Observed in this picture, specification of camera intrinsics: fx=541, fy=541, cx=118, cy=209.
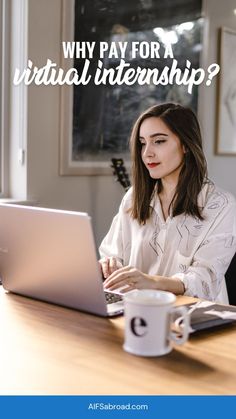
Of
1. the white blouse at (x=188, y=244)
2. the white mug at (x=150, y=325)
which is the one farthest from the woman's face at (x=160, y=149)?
the white mug at (x=150, y=325)

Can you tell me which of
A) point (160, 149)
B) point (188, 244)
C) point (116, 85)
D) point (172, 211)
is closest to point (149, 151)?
point (160, 149)

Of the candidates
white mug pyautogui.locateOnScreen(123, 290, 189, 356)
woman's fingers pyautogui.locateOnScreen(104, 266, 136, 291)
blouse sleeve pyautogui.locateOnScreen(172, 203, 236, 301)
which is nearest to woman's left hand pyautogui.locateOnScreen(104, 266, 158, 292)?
woman's fingers pyautogui.locateOnScreen(104, 266, 136, 291)

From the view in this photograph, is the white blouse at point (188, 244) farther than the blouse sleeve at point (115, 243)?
No

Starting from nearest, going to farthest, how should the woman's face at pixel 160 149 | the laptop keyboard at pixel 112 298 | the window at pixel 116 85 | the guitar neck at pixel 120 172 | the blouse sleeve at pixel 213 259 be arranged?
the laptop keyboard at pixel 112 298 → the blouse sleeve at pixel 213 259 → the woman's face at pixel 160 149 → the window at pixel 116 85 → the guitar neck at pixel 120 172

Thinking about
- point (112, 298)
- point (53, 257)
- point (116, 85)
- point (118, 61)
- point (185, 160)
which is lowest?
point (112, 298)

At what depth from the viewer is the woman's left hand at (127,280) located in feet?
4.39

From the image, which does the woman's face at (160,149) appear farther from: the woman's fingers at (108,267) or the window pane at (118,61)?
the window pane at (118,61)

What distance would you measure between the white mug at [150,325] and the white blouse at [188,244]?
0.54m

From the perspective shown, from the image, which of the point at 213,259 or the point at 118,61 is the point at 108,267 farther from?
the point at 118,61

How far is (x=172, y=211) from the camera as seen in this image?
1.76 meters

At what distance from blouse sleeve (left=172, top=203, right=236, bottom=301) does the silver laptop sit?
32 centimetres

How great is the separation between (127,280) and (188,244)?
424 millimetres
